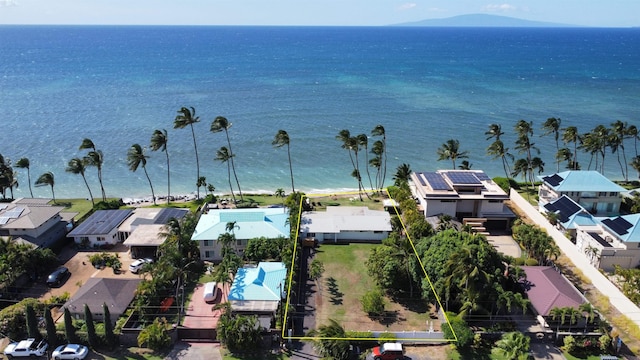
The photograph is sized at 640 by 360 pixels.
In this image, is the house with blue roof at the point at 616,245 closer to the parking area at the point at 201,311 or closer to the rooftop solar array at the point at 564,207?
the rooftop solar array at the point at 564,207

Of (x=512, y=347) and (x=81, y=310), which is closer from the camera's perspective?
(x=512, y=347)

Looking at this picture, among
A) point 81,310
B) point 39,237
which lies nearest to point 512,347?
point 81,310

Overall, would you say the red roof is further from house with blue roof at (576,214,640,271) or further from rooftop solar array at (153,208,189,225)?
rooftop solar array at (153,208,189,225)

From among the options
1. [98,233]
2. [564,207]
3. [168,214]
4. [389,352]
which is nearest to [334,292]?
[389,352]

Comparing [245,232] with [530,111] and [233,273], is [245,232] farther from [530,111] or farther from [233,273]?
[530,111]

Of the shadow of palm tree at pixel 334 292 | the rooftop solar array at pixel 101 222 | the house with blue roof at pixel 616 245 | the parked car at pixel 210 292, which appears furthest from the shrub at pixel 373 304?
the rooftop solar array at pixel 101 222

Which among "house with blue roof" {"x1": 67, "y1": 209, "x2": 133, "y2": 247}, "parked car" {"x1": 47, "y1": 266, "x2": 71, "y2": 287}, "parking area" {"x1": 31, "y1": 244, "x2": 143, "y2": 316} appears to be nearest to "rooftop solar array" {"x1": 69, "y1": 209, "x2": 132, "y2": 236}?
"house with blue roof" {"x1": 67, "y1": 209, "x2": 133, "y2": 247}
